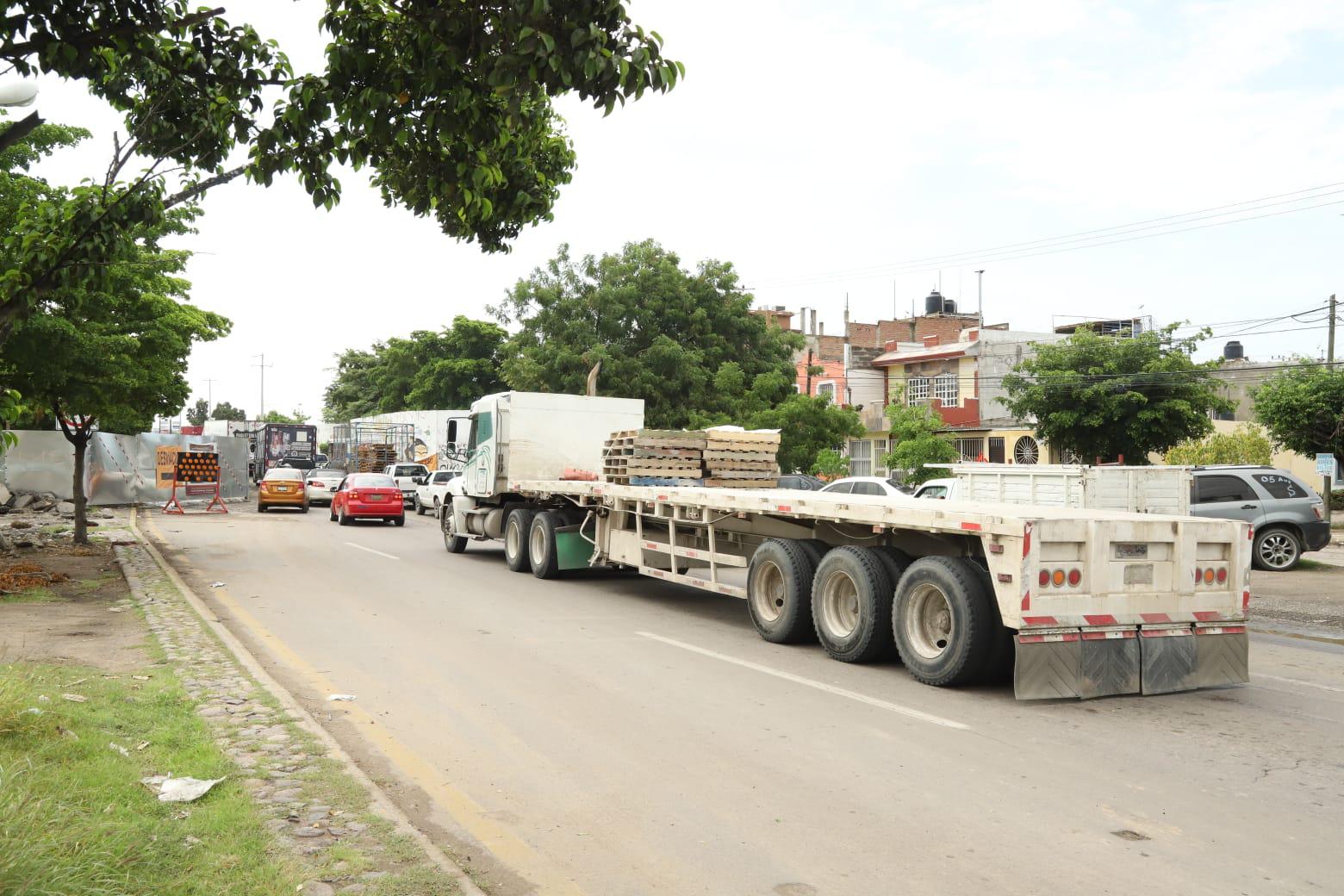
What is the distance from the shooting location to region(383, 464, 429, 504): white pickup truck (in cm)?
3759

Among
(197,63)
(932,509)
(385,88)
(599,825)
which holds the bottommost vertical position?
(599,825)

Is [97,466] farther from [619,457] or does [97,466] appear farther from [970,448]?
[970,448]

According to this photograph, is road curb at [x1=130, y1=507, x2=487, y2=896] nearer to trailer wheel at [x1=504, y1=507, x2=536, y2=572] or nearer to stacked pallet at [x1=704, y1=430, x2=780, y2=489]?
trailer wheel at [x1=504, y1=507, x2=536, y2=572]

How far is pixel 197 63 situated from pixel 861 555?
22.2ft

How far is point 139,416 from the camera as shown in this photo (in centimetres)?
2530

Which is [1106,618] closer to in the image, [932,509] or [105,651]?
[932,509]

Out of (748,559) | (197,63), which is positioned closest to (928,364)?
(748,559)

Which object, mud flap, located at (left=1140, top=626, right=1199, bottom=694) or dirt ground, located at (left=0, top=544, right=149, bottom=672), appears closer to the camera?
mud flap, located at (left=1140, top=626, right=1199, bottom=694)

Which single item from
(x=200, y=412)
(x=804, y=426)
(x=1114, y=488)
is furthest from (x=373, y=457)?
(x=200, y=412)

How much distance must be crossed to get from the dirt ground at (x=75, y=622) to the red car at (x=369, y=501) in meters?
12.6

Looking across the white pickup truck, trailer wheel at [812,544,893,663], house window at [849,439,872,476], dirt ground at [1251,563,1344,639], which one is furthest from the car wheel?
house window at [849,439,872,476]

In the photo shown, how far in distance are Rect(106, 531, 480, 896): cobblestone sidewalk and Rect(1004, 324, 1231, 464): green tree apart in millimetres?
31094

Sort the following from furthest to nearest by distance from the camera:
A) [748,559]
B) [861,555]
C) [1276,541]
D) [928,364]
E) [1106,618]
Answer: [928,364] → [1276,541] → [748,559] → [861,555] → [1106,618]

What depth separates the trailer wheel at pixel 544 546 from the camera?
52.9 feet
